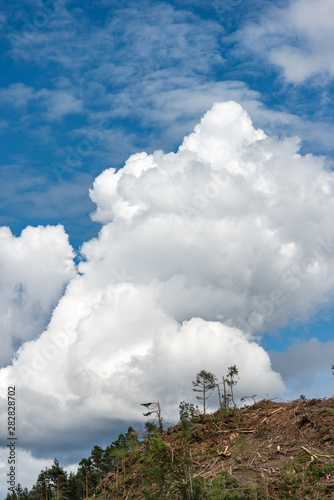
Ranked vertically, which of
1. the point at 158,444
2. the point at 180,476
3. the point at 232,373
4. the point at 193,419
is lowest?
the point at 180,476

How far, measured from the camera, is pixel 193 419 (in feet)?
83.5

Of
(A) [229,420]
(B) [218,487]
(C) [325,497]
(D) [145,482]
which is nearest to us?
→ (C) [325,497]

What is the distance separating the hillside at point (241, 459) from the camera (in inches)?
677

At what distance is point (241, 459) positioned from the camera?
798 inches

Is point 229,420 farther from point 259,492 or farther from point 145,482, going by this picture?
point 259,492

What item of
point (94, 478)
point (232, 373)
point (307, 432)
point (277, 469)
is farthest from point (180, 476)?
point (94, 478)

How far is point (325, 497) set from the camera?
16.6 m

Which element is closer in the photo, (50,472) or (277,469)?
(277,469)

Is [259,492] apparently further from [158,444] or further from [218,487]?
[158,444]

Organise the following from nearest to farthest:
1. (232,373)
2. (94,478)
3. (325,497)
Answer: (325,497) < (232,373) < (94,478)

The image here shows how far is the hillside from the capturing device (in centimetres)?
1719

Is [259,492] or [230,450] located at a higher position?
[230,450]


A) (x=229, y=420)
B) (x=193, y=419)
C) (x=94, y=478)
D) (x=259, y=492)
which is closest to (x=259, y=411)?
(x=229, y=420)

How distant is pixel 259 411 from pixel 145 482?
7364 mm
